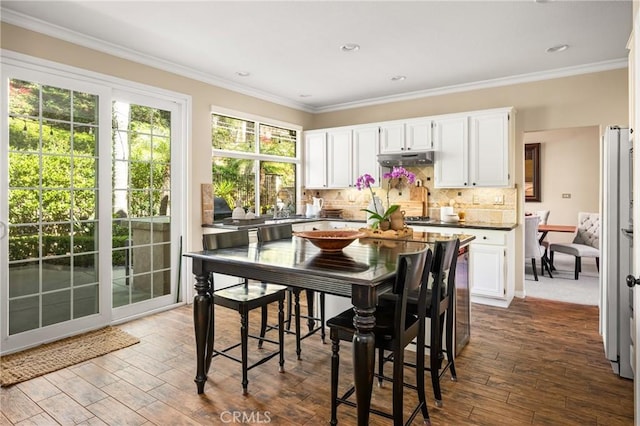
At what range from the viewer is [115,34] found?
350cm

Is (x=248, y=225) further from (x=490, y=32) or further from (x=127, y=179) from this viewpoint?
(x=490, y=32)

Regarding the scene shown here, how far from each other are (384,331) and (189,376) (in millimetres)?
1549

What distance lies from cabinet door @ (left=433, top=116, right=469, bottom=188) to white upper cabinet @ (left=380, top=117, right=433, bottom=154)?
13 cm

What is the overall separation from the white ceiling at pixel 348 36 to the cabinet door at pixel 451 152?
582 mm

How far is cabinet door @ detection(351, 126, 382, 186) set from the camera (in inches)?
222

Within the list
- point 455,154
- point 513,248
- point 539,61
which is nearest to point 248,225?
point 455,154

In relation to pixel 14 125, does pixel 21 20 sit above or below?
above

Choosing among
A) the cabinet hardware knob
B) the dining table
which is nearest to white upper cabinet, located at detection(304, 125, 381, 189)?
the dining table

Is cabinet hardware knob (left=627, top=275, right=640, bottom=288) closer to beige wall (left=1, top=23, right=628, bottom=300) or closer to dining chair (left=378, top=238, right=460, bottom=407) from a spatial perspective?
dining chair (left=378, top=238, right=460, bottom=407)

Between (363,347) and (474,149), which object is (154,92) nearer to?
(363,347)

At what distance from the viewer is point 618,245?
8.95ft

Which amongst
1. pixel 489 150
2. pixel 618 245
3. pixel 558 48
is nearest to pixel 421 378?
pixel 618 245

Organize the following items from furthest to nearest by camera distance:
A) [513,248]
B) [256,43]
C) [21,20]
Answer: [513,248] < [256,43] < [21,20]

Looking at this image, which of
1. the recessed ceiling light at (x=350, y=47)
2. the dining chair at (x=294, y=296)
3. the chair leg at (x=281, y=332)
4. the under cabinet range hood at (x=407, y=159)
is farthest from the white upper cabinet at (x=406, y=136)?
the chair leg at (x=281, y=332)
